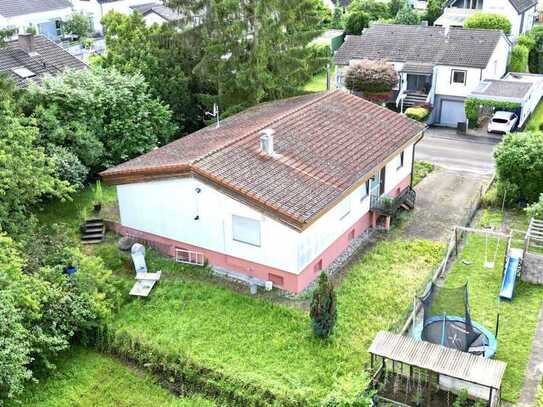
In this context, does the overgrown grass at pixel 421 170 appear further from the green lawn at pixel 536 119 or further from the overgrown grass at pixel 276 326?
the green lawn at pixel 536 119

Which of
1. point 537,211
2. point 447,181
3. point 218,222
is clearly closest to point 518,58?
point 447,181

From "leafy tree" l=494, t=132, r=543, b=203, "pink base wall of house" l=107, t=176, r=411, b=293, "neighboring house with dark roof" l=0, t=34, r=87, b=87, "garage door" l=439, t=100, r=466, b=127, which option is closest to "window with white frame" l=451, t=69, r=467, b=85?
"garage door" l=439, t=100, r=466, b=127

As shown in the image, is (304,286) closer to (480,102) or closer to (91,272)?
(91,272)

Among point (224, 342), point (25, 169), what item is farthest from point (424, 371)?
point (25, 169)

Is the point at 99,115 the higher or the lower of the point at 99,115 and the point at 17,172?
the lower

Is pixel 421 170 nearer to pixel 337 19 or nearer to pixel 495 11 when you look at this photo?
pixel 495 11

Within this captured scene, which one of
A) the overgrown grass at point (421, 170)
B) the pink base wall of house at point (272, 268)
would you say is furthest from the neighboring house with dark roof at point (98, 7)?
the pink base wall of house at point (272, 268)
